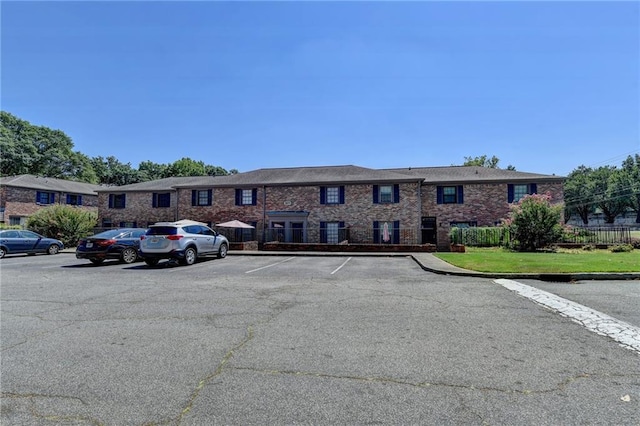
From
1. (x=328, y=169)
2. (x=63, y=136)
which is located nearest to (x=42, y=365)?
(x=328, y=169)

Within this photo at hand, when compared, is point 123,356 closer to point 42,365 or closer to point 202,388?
point 42,365

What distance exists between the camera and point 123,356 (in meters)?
4.30

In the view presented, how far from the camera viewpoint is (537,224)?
66.9 ft

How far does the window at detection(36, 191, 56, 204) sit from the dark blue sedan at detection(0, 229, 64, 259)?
22.0 metres

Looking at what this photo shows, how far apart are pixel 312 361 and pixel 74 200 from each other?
159ft

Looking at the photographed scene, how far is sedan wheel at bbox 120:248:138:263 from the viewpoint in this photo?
624 inches

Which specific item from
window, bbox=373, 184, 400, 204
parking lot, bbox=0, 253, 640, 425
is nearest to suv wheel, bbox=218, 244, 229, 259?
parking lot, bbox=0, 253, 640, 425

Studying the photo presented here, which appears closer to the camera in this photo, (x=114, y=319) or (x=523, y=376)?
(x=523, y=376)

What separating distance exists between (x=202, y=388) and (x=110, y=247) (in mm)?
14225

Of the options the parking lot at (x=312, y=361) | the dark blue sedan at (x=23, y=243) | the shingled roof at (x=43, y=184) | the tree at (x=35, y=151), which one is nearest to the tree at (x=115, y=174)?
the tree at (x=35, y=151)

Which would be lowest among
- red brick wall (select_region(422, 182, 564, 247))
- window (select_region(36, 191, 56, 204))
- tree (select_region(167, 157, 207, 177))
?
red brick wall (select_region(422, 182, 564, 247))

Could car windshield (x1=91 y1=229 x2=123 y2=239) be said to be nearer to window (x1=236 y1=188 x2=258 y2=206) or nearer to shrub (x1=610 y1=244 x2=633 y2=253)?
→ window (x1=236 y1=188 x2=258 y2=206)

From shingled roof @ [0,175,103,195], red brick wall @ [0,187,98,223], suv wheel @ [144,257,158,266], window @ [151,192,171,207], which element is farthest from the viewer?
shingled roof @ [0,175,103,195]

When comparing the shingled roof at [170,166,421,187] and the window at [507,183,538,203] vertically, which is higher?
the shingled roof at [170,166,421,187]
